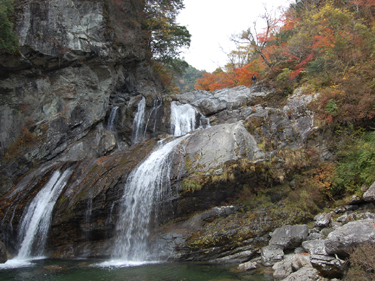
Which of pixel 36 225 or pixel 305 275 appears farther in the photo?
pixel 36 225

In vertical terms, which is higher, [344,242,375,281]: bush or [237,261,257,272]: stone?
[344,242,375,281]: bush

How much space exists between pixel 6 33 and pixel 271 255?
16.0 metres

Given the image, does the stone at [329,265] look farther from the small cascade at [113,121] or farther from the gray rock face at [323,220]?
the small cascade at [113,121]

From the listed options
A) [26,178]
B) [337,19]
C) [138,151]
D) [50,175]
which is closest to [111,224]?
[138,151]

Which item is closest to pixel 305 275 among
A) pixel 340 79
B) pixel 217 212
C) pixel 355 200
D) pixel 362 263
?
pixel 362 263

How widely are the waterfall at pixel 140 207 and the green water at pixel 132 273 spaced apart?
0.98 m

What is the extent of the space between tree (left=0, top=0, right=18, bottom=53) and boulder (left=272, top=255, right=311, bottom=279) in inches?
618

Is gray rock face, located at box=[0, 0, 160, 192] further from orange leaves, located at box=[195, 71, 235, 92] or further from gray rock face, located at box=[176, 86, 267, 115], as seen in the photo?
orange leaves, located at box=[195, 71, 235, 92]

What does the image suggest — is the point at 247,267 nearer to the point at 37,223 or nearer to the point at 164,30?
the point at 37,223

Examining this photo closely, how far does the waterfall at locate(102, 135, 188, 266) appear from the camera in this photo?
9367 millimetres

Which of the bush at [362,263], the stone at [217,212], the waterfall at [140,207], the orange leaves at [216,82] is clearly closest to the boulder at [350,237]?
the bush at [362,263]

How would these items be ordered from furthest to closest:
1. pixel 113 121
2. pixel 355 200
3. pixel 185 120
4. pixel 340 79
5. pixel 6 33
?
pixel 113 121, pixel 185 120, pixel 6 33, pixel 340 79, pixel 355 200

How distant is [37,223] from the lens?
10.8 meters

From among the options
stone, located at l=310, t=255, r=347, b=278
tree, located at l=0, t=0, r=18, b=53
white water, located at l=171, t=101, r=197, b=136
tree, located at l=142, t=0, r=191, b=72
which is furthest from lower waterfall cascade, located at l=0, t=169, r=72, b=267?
tree, located at l=142, t=0, r=191, b=72
